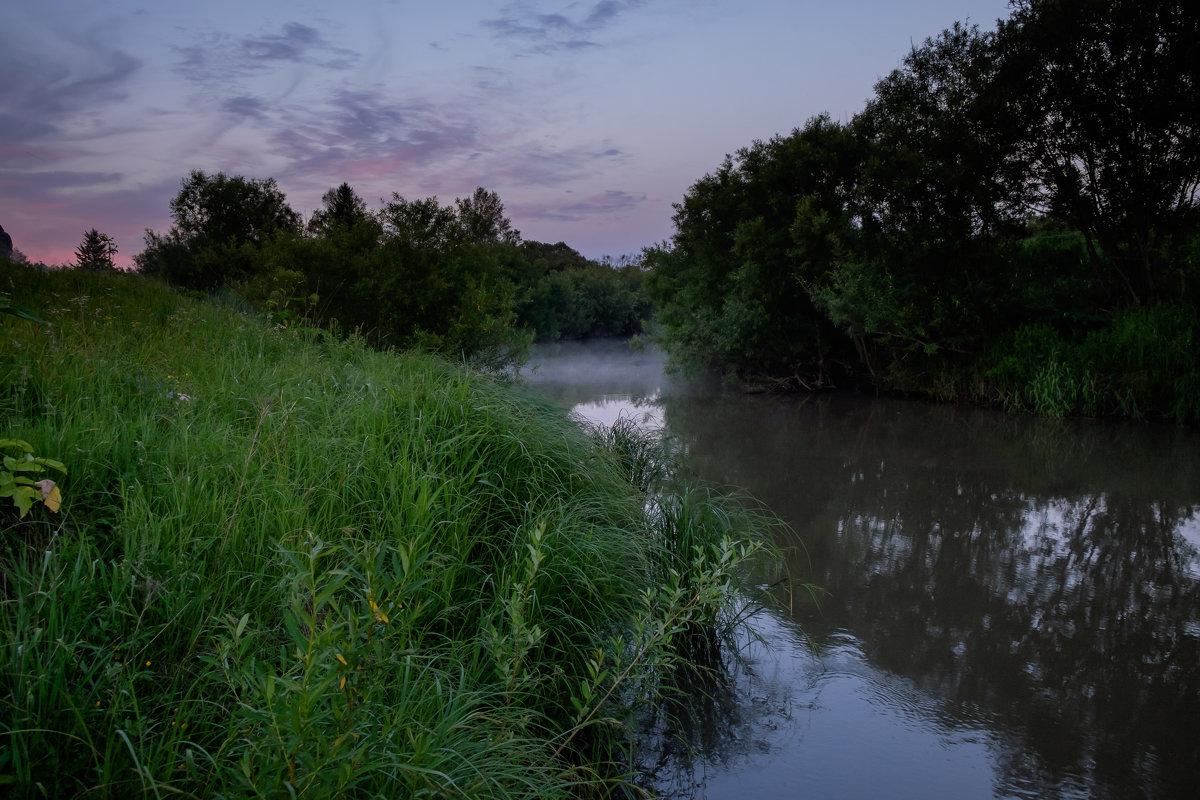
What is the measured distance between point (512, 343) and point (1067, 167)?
10560 millimetres

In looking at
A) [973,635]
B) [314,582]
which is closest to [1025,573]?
[973,635]

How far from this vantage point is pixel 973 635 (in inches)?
169

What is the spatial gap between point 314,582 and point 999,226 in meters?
15.1

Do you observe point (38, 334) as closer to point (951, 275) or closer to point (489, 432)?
point (489, 432)

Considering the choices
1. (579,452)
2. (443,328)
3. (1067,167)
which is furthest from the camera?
(1067,167)

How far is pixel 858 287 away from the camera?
13789 millimetres

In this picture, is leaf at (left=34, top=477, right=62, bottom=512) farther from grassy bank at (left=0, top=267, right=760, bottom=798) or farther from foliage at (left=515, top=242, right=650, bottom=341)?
foliage at (left=515, top=242, right=650, bottom=341)

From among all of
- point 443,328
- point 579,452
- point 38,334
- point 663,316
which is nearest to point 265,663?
point 579,452

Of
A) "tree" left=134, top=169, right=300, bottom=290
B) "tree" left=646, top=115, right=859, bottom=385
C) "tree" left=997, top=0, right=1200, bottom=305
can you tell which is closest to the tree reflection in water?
"tree" left=997, top=0, right=1200, bottom=305

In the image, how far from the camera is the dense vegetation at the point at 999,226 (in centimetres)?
1184

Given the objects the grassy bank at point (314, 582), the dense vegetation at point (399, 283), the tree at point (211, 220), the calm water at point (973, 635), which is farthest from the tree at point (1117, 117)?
the tree at point (211, 220)

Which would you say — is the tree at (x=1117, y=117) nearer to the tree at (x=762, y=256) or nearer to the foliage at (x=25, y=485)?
the tree at (x=762, y=256)

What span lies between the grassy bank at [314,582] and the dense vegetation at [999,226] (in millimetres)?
10401

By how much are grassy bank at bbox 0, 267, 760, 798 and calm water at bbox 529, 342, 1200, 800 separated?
0.60 m
